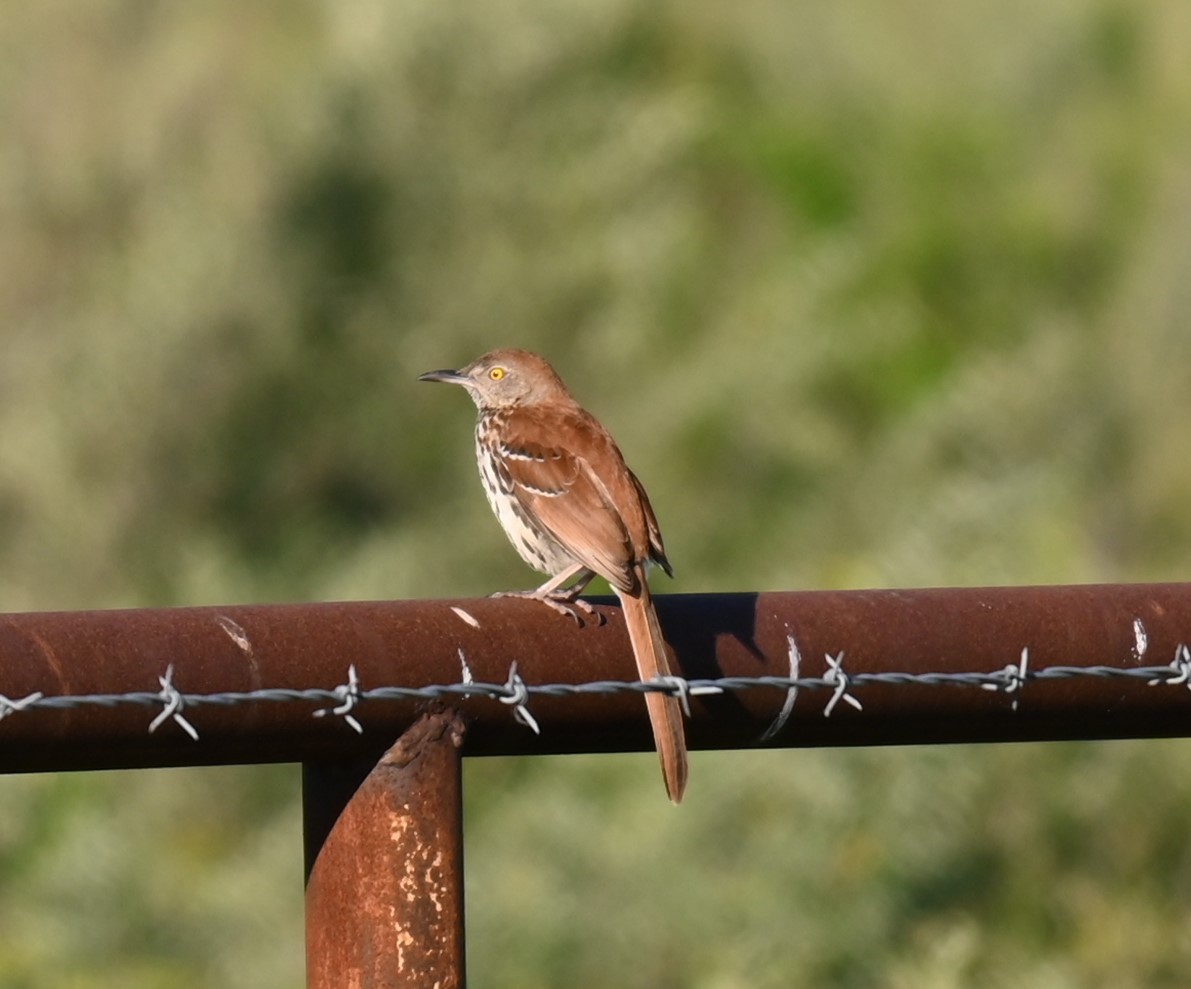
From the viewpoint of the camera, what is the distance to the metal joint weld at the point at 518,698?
119 inches

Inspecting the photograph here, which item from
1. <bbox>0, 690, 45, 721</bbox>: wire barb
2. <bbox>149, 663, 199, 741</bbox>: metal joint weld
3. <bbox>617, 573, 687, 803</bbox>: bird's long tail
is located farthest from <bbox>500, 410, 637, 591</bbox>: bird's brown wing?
<bbox>0, 690, 45, 721</bbox>: wire barb

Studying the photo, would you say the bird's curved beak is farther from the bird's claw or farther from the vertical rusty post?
the vertical rusty post

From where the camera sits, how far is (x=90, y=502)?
1064 cm

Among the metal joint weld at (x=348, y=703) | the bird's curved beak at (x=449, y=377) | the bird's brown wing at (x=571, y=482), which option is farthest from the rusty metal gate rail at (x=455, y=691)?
the bird's curved beak at (x=449, y=377)

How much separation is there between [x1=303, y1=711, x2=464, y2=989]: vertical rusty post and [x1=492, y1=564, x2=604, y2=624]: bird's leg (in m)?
0.39

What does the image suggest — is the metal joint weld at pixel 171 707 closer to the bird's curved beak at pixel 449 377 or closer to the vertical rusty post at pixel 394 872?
the vertical rusty post at pixel 394 872

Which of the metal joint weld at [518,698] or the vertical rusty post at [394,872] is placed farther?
the metal joint weld at [518,698]

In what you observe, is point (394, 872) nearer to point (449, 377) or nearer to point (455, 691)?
point (455, 691)

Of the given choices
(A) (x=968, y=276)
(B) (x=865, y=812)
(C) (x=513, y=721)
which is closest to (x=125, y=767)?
(C) (x=513, y=721)

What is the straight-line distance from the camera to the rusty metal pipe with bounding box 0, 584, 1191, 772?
2.77m

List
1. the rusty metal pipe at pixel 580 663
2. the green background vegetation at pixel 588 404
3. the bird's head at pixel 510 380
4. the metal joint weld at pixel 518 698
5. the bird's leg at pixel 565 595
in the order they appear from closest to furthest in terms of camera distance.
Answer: the rusty metal pipe at pixel 580 663
the metal joint weld at pixel 518 698
the bird's leg at pixel 565 595
the bird's head at pixel 510 380
the green background vegetation at pixel 588 404

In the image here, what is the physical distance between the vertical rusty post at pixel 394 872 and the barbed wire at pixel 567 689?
9 centimetres

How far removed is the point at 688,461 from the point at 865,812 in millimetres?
4255

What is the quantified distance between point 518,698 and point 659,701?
27 centimetres
